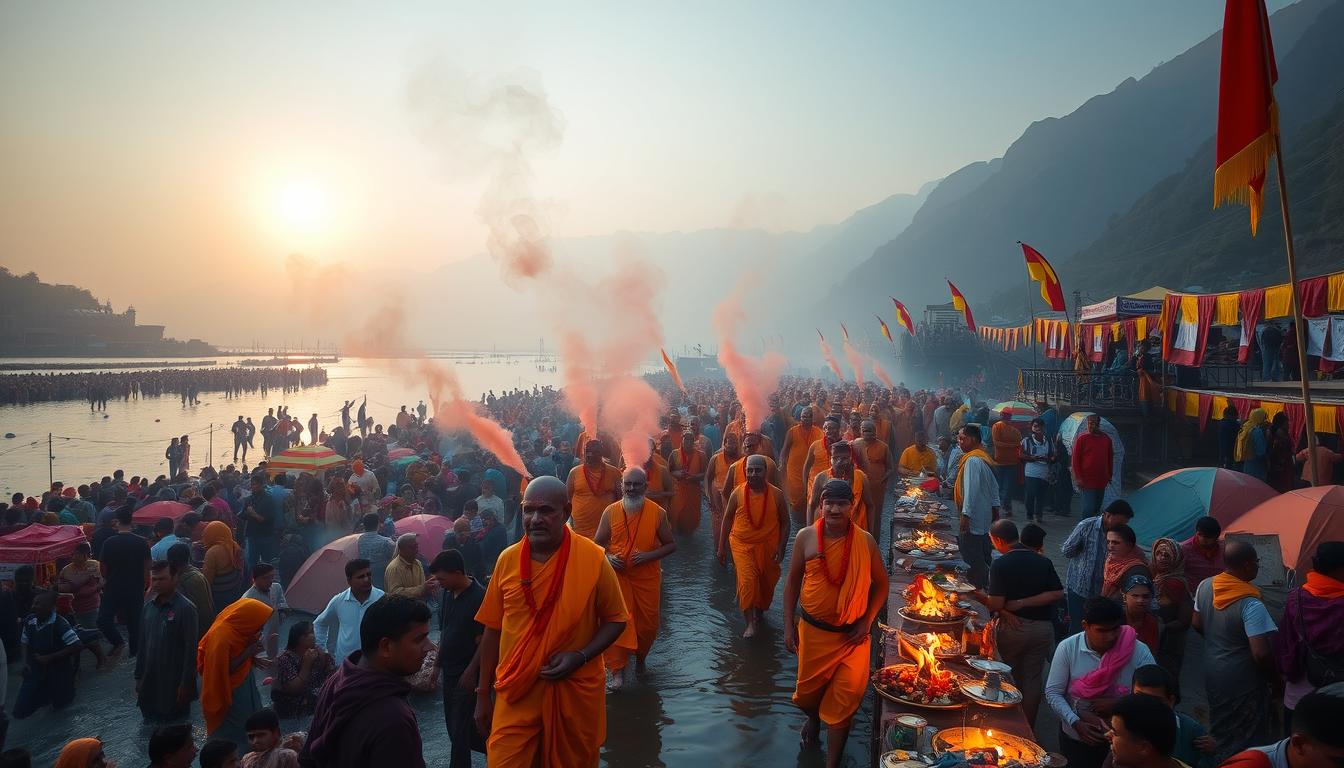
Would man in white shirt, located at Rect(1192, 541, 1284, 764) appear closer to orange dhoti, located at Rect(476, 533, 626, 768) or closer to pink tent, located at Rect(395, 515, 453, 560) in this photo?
orange dhoti, located at Rect(476, 533, 626, 768)

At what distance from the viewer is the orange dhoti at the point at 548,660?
3635mm

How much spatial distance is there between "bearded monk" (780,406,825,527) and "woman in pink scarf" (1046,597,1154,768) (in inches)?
263

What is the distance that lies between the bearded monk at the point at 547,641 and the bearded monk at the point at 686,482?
25.8 feet

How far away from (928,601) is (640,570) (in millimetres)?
2484

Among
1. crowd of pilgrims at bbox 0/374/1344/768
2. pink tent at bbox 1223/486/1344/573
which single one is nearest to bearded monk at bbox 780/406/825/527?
crowd of pilgrims at bbox 0/374/1344/768

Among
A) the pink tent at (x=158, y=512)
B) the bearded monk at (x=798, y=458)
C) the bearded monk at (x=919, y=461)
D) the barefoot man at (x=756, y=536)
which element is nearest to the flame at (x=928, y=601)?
the barefoot man at (x=756, y=536)

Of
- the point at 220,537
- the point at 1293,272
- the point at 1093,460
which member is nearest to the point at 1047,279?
the point at 1093,460

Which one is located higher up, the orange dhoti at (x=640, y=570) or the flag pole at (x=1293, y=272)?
the flag pole at (x=1293, y=272)

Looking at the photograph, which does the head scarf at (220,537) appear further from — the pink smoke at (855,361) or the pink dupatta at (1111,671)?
the pink smoke at (855,361)

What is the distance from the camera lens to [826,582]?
4.89m

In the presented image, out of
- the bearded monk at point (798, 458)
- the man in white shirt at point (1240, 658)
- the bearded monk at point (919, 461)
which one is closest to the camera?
the man in white shirt at point (1240, 658)

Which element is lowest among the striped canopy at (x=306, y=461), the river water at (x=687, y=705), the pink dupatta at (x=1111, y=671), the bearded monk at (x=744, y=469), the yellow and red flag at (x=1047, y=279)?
the river water at (x=687, y=705)

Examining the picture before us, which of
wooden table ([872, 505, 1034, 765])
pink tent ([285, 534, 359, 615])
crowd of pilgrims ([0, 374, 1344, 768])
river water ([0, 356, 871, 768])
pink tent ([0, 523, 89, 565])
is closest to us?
crowd of pilgrims ([0, 374, 1344, 768])

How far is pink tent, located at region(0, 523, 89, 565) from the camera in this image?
29.6ft
